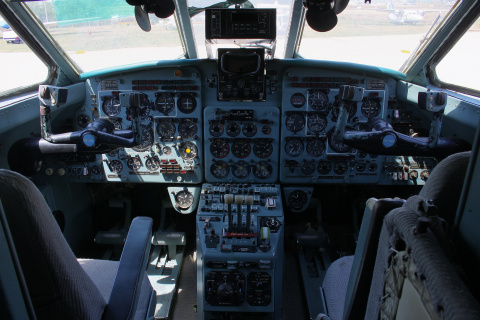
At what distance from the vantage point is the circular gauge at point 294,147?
3.86 metres

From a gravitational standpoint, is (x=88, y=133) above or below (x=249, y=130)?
above

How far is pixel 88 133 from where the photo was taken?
2.95 m

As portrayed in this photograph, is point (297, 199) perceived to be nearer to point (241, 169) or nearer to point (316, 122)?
point (241, 169)

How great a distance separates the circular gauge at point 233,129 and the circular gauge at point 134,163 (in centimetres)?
98

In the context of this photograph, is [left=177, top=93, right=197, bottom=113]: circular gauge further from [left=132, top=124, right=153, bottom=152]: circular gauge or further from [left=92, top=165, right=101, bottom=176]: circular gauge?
[left=92, top=165, right=101, bottom=176]: circular gauge

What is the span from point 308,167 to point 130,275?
2.52m

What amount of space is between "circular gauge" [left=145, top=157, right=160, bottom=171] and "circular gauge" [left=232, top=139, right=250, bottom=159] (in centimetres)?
80

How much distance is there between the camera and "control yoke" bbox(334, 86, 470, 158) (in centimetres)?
267

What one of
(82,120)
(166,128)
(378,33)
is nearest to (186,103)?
(166,128)

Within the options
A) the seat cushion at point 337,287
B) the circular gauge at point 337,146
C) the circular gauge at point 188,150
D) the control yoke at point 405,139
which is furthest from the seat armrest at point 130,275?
the circular gauge at point 337,146

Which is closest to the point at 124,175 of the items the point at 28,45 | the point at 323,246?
the point at 28,45

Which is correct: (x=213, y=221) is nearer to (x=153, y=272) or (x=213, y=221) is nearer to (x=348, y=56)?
(x=153, y=272)

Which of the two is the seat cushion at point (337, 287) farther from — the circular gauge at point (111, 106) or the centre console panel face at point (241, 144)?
the circular gauge at point (111, 106)

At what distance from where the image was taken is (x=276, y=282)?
2.96 meters
